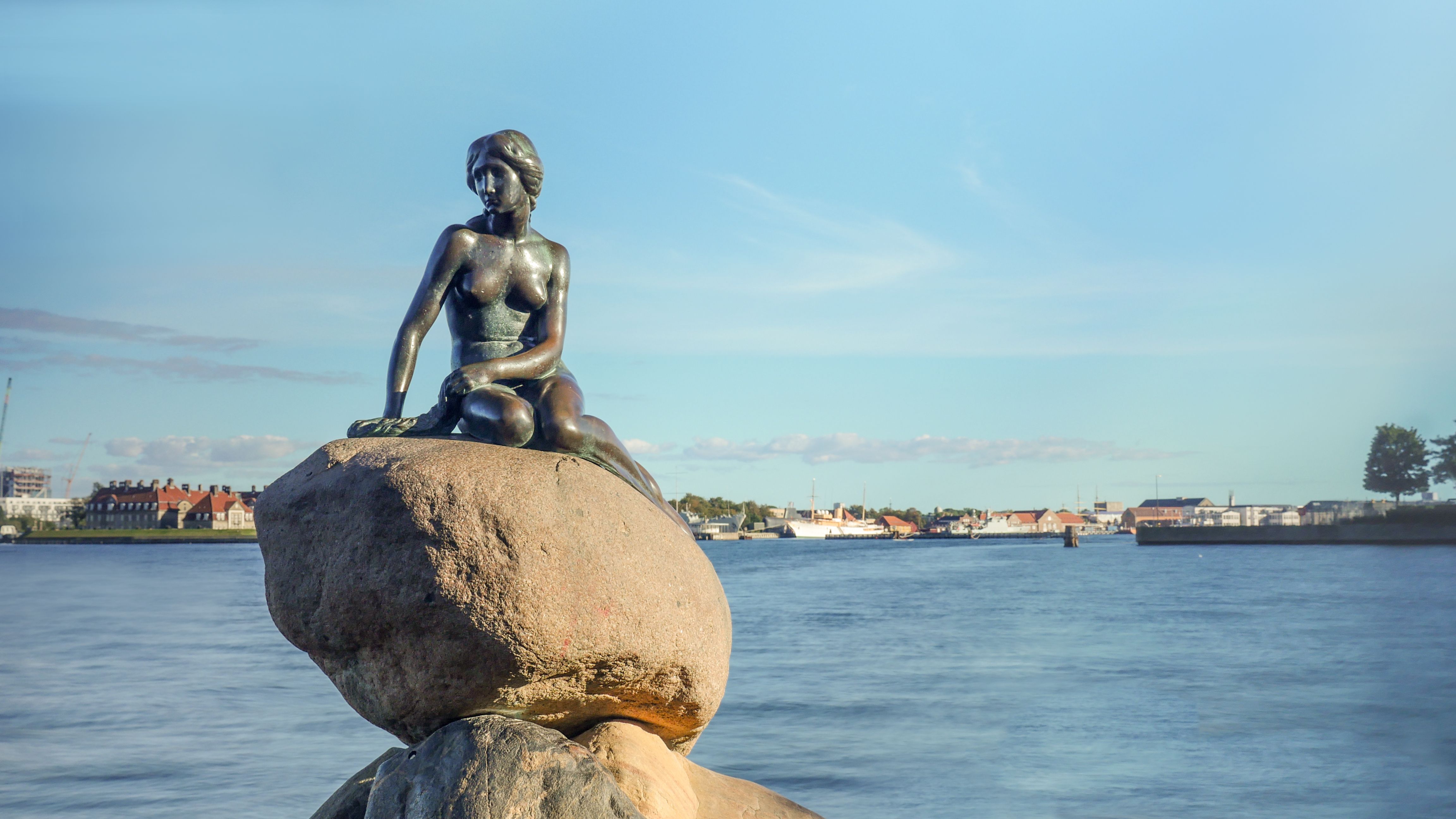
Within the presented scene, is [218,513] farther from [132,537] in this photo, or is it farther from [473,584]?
[473,584]

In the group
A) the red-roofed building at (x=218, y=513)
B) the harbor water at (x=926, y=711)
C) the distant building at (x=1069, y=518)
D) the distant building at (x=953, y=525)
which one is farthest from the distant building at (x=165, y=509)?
the distant building at (x=1069, y=518)

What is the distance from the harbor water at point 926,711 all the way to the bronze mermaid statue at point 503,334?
7.15 meters

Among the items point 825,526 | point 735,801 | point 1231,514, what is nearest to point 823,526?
point 825,526

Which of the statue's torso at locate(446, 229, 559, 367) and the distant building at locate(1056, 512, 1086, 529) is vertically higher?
the statue's torso at locate(446, 229, 559, 367)

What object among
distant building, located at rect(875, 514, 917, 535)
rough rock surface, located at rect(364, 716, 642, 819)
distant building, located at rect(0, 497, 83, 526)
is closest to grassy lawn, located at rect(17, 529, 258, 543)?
distant building, located at rect(0, 497, 83, 526)

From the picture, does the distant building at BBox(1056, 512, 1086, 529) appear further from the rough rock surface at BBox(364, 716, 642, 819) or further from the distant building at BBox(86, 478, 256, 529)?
the rough rock surface at BBox(364, 716, 642, 819)

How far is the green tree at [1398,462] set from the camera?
78938mm

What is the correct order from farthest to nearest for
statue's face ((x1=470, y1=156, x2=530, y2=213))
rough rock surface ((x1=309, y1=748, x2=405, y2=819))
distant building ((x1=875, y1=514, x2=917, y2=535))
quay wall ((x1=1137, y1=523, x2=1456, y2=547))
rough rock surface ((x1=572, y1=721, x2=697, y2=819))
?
distant building ((x1=875, y1=514, x2=917, y2=535))
quay wall ((x1=1137, y1=523, x2=1456, y2=547))
statue's face ((x1=470, y1=156, x2=530, y2=213))
rough rock surface ((x1=309, y1=748, x2=405, y2=819))
rough rock surface ((x1=572, y1=721, x2=697, y2=819))

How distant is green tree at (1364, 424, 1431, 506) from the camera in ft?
259

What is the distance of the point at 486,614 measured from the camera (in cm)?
471

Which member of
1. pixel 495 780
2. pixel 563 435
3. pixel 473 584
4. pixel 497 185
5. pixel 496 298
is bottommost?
pixel 495 780

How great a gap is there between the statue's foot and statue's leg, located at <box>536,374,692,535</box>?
46 cm

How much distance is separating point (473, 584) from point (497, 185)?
87.2 inches

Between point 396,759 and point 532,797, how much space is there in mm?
714
